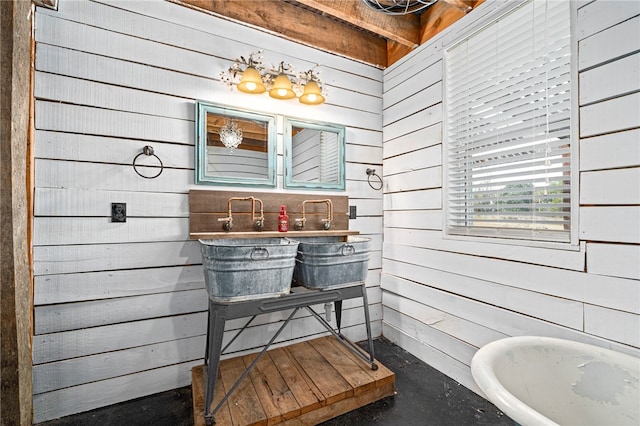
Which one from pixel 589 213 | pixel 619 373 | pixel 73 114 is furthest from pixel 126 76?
pixel 619 373

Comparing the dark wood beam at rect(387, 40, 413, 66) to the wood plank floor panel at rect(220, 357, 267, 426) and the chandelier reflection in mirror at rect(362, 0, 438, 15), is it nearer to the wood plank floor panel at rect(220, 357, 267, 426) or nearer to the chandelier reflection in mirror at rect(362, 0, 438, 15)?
the chandelier reflection in mirror at rect(362, 0, 438, 15)

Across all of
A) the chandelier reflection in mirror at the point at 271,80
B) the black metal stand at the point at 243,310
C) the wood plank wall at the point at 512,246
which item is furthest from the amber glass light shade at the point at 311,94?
the black metal stand at the point at 243,310

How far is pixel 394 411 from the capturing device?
5.35 feet

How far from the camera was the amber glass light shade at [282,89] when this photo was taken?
1.91m

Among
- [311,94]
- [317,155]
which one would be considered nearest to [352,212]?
[317,155]

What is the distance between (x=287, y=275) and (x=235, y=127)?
3.53ft

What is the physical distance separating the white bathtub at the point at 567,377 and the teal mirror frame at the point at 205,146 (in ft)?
5.18

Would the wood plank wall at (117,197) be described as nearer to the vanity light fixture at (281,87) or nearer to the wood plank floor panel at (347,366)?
the vanity light fixture at (281,87)

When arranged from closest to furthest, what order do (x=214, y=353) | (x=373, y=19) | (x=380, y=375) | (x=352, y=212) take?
1. (x=214, y=353)
2. (x=380, y=375)
3. (x=373, y=19)
4. (x=352, y=212)

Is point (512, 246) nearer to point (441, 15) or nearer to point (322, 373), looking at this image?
point (322, 373)

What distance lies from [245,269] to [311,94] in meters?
1.27

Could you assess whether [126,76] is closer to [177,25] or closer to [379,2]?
[177,25]

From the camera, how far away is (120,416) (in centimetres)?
158

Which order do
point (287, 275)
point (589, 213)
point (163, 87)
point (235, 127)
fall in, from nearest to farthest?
point (589, 213)
point (287, 275)
point (163, 87)
point (235, 127)
